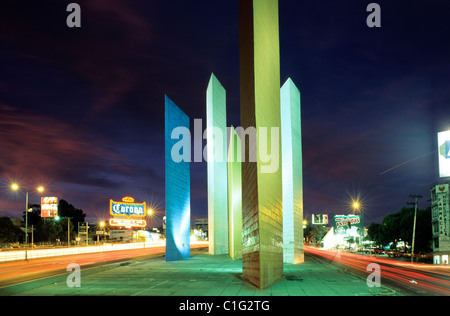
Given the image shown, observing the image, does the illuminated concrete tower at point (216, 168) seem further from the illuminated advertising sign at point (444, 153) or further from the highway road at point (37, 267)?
the illuminated advertising sign at point (444, 153)

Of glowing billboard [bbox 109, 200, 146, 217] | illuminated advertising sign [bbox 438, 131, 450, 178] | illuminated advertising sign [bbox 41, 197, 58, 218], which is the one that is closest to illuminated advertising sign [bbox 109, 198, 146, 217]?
glowing billboard [bbox 109, 200, 146, 217]

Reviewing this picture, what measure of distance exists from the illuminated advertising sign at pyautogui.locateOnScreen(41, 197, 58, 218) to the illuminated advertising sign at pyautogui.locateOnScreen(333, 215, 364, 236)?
170 feet

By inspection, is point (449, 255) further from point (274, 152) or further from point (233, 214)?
point (274, 152)

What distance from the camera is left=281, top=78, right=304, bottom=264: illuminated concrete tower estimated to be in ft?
81.5

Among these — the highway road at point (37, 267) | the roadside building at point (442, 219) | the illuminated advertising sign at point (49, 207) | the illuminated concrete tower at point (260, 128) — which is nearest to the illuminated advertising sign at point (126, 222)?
the illuminated advertising sign at point (49, 207)

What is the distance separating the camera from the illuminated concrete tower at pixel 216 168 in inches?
1346

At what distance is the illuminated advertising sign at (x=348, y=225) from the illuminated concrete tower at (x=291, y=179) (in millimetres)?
44965

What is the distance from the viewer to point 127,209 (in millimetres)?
67250

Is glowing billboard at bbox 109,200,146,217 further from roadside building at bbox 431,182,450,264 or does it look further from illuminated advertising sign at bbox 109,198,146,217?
roadside building at bbox 431,182,450,264

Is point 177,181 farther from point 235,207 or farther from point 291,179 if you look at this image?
point 291,179

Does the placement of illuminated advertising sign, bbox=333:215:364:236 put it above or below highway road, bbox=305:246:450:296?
below

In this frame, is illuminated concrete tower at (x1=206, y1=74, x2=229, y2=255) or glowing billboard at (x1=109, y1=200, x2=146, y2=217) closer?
illuminated concrete tower at (x1=206, y1=74, x2=229, y2=255)

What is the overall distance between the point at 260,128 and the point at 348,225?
59046 millimetres
